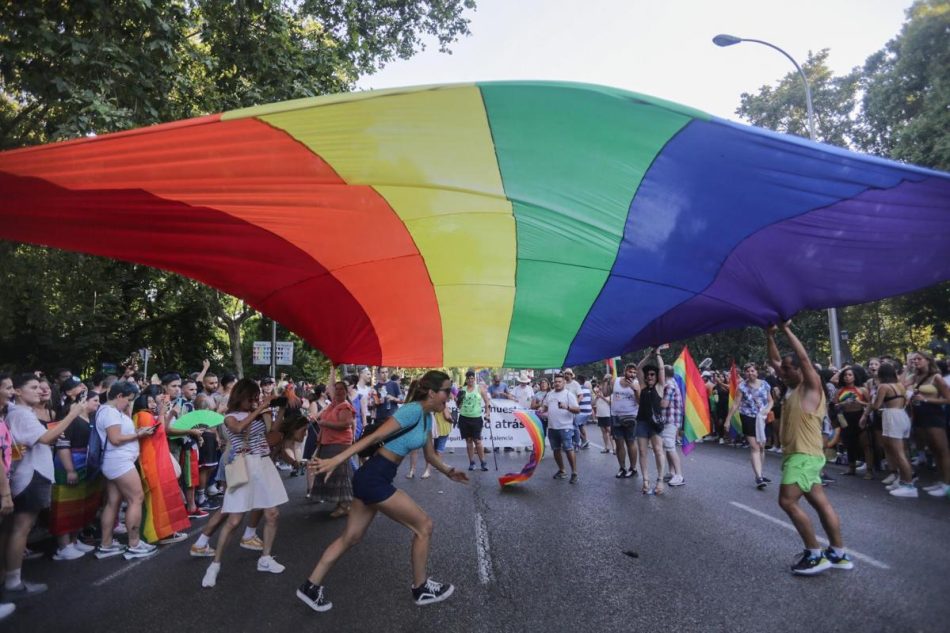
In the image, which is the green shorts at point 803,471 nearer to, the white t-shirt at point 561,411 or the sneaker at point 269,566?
the sneaker at point 269,566

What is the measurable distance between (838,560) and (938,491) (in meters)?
4.84

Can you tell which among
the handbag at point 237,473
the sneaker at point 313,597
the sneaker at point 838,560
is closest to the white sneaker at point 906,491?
the sneaker at point 838,560

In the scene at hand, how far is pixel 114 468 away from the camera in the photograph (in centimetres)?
630

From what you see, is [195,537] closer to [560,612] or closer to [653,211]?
[560,612]

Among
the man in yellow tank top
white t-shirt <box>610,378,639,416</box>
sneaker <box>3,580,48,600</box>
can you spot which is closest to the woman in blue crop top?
sneaker <box>3,580,48,600</box>

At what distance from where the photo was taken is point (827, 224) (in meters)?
4.12

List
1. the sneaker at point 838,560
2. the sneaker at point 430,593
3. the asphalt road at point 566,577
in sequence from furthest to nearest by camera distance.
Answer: the sneaker at point 838,560, the sneaker at point 430,593, the asphalt road at point 566,577

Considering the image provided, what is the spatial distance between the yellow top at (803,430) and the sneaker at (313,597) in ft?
13.9

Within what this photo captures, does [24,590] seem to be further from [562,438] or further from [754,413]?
[754,413]

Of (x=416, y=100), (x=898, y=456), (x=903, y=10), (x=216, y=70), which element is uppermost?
(x=903, y=10)

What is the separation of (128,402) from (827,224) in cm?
704

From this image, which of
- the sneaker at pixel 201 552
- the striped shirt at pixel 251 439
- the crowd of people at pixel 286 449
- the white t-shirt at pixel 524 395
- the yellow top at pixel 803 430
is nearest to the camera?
the crowd of people at pixel 286 449

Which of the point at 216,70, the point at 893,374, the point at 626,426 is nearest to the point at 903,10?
the point at 893,374

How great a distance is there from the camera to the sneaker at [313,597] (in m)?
4.46
